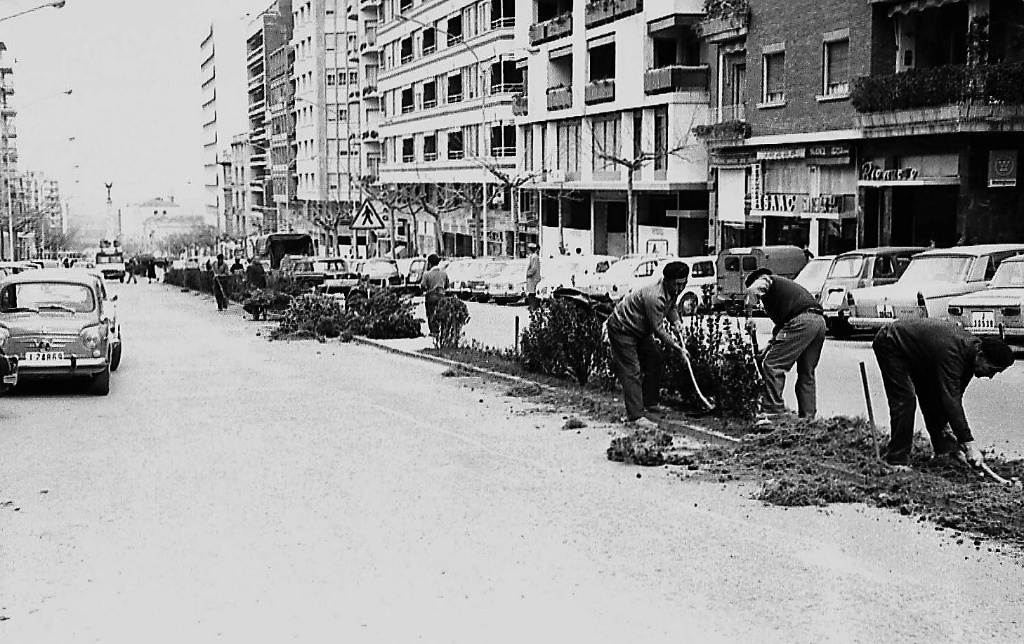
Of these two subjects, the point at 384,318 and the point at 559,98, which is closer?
the point at 384,318

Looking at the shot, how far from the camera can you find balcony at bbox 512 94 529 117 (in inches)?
2475

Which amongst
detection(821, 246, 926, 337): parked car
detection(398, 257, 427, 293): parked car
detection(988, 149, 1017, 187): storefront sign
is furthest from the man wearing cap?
detection(398, 257, 427, 293): parked car

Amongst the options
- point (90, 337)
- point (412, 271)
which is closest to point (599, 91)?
point (412, 271)

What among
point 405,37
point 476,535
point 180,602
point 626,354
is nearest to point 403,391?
point 626,354

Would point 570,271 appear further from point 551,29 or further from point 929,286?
point 551,29

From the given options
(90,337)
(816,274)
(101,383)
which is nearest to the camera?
(90,337)

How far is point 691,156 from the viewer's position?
48.7 metres

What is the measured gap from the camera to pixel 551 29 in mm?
58812

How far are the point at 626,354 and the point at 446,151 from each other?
63.8 meters

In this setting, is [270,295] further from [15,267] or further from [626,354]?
[626,354]

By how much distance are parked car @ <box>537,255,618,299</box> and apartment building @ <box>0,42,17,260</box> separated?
A: 226ft

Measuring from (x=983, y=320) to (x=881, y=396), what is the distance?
4.88 m

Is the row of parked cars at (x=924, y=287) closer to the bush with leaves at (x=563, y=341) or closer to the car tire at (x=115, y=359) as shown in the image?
the bush with leaves at (x=563, y=341)

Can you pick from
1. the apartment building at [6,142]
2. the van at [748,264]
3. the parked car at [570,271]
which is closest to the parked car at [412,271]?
the parked car at [570,271]
